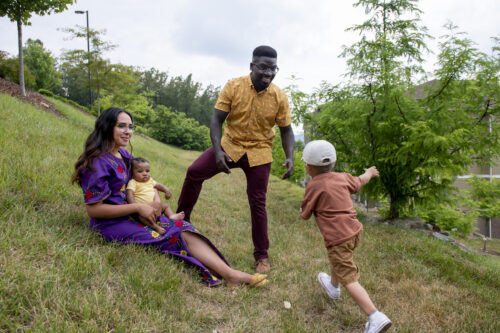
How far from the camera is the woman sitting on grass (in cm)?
267

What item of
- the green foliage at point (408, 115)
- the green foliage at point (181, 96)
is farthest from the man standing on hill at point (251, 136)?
the green foliage at point (181, 96)

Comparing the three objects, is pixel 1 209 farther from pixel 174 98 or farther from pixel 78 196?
pixel 174 98

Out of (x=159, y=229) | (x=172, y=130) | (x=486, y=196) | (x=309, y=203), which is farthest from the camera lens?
(x=172, y=130)

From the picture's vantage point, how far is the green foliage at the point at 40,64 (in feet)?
133

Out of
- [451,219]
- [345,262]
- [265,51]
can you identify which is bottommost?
[451,219]

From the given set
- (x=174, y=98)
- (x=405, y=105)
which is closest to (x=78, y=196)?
(x=405, y=105)

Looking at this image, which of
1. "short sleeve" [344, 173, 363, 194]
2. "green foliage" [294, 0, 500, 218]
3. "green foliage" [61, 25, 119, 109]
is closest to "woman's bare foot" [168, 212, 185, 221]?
"short sleeve" [344, 173, 363, 194]

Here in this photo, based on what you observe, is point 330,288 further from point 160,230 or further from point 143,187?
point 143,187

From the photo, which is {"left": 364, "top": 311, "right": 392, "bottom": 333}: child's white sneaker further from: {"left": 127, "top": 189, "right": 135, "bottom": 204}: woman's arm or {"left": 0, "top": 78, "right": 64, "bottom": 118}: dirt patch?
{"left": 0, "top": 78, "right": 64, "bottom": 118}: dirt patch

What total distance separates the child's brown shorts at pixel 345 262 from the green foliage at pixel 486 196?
7120mm

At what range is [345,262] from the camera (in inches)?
96.7

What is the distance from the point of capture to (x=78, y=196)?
377 centimetres

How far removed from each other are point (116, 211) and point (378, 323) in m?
2.25

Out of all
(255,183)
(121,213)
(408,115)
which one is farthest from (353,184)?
(408,115)
